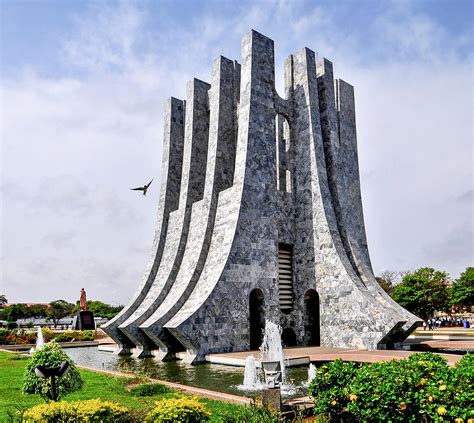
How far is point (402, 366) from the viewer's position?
5.99m

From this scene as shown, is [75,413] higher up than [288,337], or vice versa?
[75,413]

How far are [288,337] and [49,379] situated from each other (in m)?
11.8

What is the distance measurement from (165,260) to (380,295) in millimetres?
8840

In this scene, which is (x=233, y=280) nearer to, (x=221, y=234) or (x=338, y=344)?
(x=221, y=234)

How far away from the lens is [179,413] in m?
5.41

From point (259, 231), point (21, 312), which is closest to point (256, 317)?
point (259, 231)

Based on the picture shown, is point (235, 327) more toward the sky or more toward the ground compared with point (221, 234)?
more toward the ground

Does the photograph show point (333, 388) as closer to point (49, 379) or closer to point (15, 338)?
point (49, 379)

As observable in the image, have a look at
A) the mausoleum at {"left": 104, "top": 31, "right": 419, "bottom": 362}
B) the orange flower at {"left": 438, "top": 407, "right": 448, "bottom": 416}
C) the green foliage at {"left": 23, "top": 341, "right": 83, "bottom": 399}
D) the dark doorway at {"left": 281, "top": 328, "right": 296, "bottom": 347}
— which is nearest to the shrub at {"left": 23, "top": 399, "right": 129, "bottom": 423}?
the green foliage at {"left": 23, "top": 341, "right": 83, "bottom": 399}

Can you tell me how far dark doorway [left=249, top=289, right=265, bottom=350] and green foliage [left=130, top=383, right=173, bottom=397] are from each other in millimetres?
8396

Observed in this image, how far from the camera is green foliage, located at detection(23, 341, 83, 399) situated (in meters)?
7.62

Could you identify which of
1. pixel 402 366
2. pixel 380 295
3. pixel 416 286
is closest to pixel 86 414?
pixel 402 366

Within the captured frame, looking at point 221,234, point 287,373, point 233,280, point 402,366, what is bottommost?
point 287,373

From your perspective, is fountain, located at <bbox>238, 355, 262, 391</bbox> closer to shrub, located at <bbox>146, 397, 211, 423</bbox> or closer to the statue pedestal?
shrub, located at <bbox>146, 397, 211, 423</bbox>
